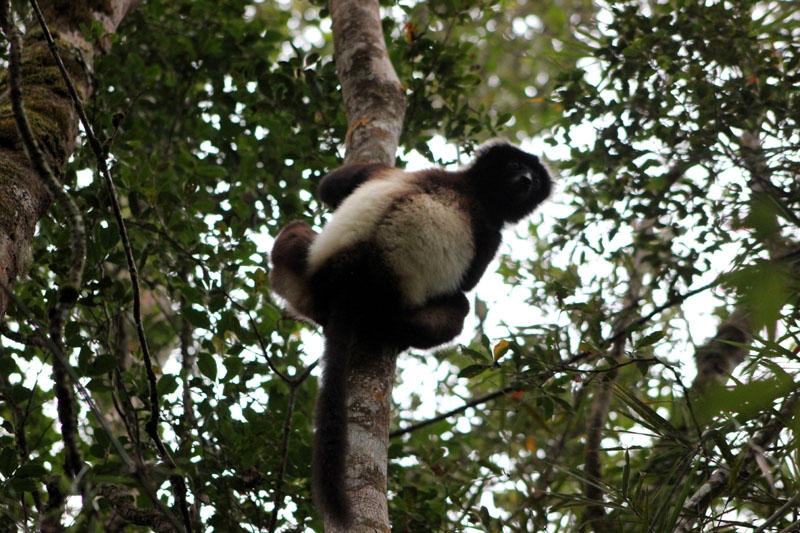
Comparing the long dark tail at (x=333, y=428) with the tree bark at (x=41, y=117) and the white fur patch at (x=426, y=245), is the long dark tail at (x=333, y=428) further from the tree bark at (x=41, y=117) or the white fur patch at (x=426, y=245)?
the tree bark at (x=41, y=117)

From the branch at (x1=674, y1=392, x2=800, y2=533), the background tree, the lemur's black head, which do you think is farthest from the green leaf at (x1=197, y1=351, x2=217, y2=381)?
the branch at (x1=674, y1=392, x2=800, y2=533)

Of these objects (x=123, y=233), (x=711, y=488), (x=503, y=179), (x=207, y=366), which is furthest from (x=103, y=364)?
(x=503, y=179)

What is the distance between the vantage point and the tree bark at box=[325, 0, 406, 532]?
2.66 meters

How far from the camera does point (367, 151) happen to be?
381 centimetres

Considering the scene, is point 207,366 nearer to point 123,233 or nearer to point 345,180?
point 345,180

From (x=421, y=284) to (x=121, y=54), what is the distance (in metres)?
2.82

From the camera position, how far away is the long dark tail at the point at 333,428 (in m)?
2.56

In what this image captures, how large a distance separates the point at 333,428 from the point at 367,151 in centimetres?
155

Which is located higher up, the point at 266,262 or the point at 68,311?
the point at 266,262

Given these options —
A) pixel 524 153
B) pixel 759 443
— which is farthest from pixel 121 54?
pixel 759 443

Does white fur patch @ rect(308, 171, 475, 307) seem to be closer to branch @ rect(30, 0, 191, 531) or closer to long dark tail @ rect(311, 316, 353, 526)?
long dark tail @ rect(311, 316, 353, 526)

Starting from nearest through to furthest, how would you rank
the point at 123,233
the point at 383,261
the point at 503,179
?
1. the point at 123,233
2. the point at 383,261
3. the point at 503,179

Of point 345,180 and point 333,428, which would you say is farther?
point 345,180

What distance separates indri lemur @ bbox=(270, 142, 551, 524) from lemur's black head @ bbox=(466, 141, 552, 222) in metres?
0.38
